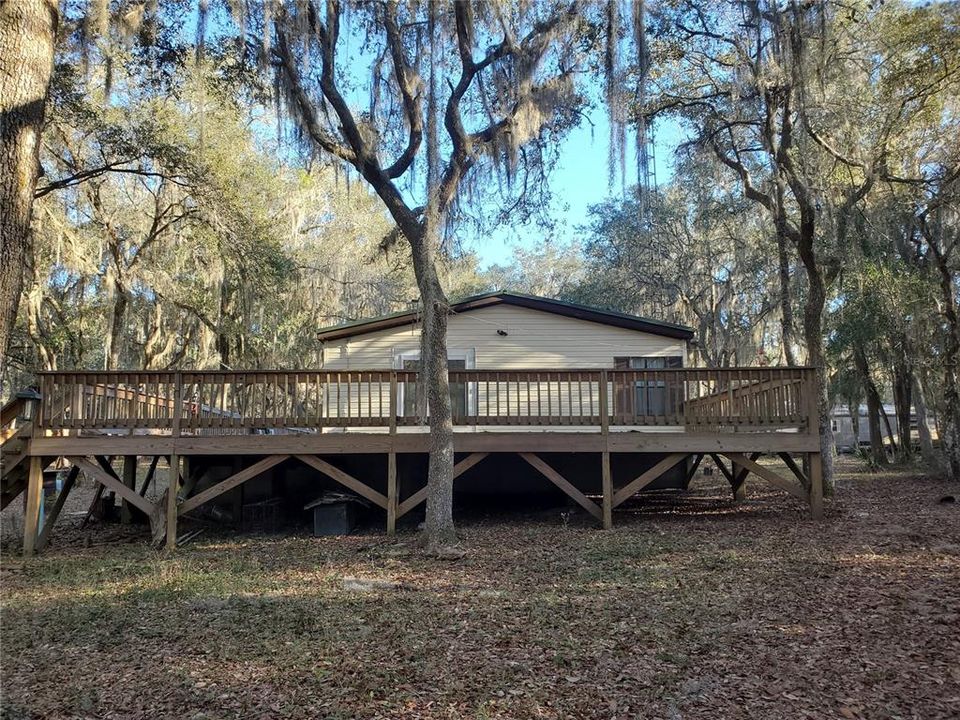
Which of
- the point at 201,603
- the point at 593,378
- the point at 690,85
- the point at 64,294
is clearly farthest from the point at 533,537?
the point at 64,294

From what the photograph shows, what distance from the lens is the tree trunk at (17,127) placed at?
4.46 meters

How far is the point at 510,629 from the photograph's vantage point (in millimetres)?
5160

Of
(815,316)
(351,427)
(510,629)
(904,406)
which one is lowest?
(510,629)

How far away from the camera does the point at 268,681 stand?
4.29m

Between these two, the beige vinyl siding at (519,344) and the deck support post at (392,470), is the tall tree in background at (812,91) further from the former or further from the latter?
the deck support post at (392,470)

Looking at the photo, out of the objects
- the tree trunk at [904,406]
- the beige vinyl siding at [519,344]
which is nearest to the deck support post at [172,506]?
the beige vinyl siding at [519,344]

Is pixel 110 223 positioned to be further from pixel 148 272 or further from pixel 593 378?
pixel 593 378

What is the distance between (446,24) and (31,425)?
785 centimetres

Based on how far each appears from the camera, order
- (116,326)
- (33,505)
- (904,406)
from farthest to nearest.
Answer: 1. (904,406)
2. (116,326)
3. (33,505)

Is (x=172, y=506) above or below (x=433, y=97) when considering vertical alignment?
below

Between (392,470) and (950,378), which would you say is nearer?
(392,470)

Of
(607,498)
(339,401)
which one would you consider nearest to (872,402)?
(607,498)

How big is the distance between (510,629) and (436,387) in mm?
3861

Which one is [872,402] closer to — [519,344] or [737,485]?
[737,485]
